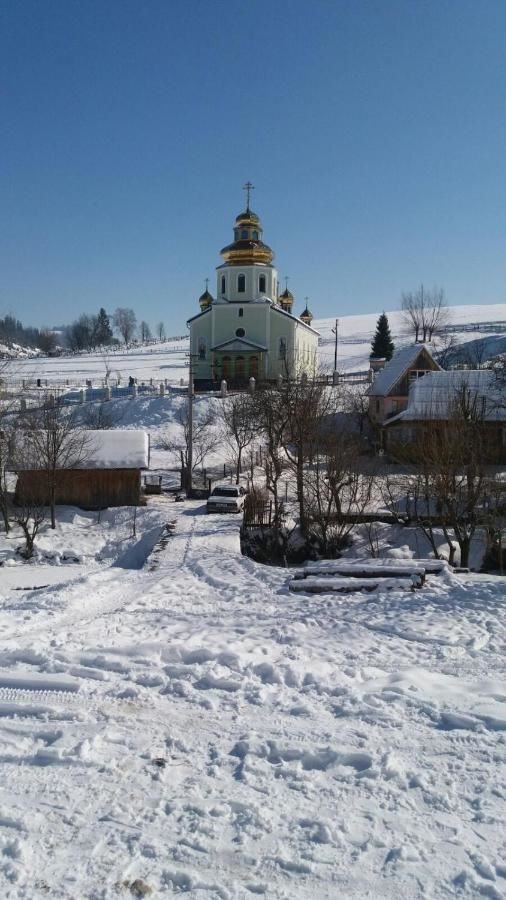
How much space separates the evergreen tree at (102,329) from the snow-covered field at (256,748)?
11894cm

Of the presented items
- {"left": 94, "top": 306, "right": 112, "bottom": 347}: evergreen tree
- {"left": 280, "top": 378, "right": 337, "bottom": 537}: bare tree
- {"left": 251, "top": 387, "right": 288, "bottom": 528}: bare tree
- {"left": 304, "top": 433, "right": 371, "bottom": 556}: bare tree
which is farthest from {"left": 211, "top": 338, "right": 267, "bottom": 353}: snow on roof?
{"left": 94, "top": 306, "right": 112, "bottom": 347}: evergreen tree

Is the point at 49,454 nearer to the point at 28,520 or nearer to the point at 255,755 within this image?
the point at 28,520

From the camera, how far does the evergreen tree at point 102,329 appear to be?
124312 millimetres

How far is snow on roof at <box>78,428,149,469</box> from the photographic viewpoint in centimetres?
2361

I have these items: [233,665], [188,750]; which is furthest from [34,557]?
[188,750]

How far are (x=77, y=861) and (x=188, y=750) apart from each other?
1.51m

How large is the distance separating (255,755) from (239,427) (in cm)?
2817

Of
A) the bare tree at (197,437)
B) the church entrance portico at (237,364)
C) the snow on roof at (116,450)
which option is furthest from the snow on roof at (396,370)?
the snow on roof at (116,450)

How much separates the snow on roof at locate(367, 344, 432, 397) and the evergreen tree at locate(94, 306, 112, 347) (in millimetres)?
95083

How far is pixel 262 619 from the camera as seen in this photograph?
957 cm

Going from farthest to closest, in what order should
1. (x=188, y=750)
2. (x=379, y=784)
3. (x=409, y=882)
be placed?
(x=188, y=750) → (x=379, y=784) → (x=409, y=882)

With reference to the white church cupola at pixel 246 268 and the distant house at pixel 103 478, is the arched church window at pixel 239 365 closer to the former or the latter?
→ the white church cupola at pixel 246 268

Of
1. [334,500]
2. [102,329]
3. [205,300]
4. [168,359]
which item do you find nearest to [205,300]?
[205,300]

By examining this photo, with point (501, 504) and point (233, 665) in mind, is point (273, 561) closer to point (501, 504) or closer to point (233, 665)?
point (501, 504)
